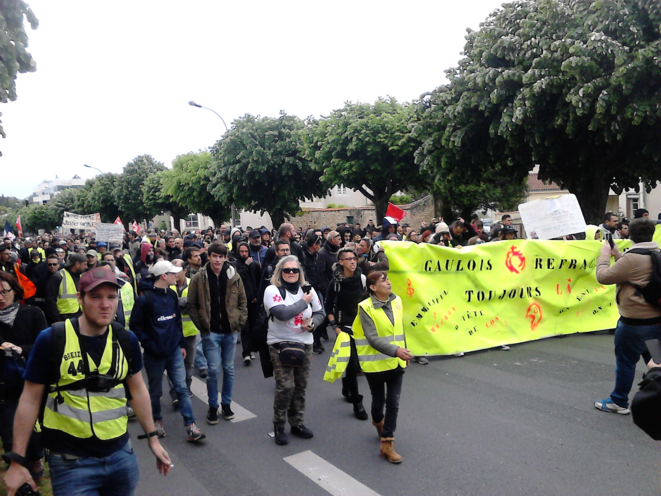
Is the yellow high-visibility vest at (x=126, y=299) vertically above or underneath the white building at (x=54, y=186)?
underneath

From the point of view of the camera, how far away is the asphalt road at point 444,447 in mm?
4070

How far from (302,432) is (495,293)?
4.16m

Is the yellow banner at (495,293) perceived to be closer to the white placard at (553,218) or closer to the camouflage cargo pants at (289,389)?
the white placard at (553,218)

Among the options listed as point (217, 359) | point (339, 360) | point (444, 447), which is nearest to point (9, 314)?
point (217, 359)

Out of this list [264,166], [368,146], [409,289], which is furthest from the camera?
[264,166]

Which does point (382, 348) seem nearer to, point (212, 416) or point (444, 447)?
point (444, 447)

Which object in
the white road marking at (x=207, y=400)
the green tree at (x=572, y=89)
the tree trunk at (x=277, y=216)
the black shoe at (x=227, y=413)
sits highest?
the green tree at (x=572, y=89)

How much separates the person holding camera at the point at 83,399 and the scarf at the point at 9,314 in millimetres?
1469

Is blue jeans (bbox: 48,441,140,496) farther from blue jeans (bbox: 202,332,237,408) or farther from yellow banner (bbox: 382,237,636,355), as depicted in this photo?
yellow banner (bbox: 382,237,636,355)

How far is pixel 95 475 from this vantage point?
2.60 meters

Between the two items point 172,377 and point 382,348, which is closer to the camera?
point 382,348

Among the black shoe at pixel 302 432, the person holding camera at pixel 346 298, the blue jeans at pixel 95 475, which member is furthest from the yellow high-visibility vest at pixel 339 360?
the blue jeans at pixel 95 475

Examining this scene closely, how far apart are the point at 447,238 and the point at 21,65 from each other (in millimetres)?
6783

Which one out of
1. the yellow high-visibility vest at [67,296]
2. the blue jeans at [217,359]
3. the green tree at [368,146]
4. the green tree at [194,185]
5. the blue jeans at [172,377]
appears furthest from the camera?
the green tree at [194,185]
